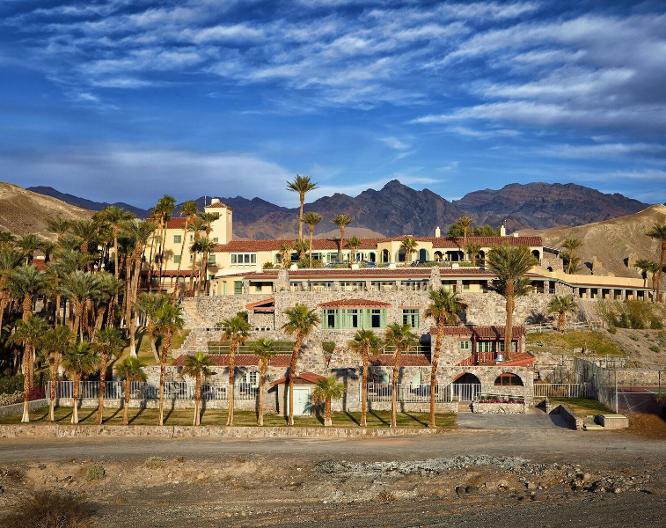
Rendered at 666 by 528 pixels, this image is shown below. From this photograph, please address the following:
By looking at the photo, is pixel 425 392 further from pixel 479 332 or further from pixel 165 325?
pixel 165 325

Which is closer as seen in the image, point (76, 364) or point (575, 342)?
point (76, 364)

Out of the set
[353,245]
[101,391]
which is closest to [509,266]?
[101,391]

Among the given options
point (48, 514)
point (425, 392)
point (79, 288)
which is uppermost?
point (79, 288)

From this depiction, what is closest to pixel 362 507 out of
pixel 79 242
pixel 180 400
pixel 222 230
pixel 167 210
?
pixel 180 400

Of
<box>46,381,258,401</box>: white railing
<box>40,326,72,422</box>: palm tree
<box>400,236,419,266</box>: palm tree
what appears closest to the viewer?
<box>40,326,72,422</box>: palm tree

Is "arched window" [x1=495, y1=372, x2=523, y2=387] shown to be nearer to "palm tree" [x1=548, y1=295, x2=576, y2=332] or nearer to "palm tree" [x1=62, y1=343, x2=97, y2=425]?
"palm tree" [x1=548, y1=295, x2=576, y2=332]

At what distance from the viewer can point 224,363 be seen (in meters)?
64.4

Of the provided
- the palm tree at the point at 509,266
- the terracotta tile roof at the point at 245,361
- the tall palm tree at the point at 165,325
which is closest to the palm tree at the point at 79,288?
the terracotta tile roof at the point at 245,361

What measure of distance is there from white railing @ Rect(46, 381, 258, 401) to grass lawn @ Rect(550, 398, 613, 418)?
2299cm

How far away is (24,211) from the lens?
181625 millimetres

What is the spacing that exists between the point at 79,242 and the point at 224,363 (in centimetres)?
2721

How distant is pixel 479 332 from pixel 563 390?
10039 millimetres

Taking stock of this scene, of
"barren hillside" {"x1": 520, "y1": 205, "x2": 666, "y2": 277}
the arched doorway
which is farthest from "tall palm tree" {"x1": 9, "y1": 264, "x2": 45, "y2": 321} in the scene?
"barren hillside" {"x1": 520, "y1": 205, "x2": 666, "y2": 277}

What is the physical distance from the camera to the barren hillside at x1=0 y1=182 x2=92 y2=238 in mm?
167625
